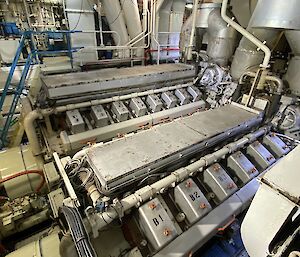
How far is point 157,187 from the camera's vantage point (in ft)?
6.18

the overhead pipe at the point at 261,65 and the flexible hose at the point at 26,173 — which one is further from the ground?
the overhead pipe at the point at 261,65

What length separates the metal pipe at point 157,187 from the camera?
1.61 meters

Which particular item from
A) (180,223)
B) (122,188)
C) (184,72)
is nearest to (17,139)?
(122,188)

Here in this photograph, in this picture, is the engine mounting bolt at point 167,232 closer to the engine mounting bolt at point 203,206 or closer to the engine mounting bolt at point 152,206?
the engine mounting bolt at point 152,206

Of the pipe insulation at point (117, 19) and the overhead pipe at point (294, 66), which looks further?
the pipe insulation at point (117, 19)

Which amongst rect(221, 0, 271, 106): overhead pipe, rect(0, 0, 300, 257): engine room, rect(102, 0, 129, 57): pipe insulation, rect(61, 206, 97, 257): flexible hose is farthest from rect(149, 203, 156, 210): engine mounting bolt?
rect(102, 0, 129, 57): pipe insulation

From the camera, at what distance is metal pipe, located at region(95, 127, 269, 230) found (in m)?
1.61

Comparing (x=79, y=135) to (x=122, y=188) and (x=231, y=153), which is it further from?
(x=231, y=153)

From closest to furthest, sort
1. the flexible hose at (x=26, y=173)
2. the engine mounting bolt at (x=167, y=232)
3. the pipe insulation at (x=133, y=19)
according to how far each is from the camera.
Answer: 1. the engine mounting bolt at (x=167, y=232)
2. the flexible hose at (x=26, y=173)
3. the pipe insulation at (x=133, y=19)

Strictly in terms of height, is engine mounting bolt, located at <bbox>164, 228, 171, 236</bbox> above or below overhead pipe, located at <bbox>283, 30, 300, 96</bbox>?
Answer: below

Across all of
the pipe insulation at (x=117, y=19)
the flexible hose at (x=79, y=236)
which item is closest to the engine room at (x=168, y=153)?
the flexible hose at (x=79, y=236)

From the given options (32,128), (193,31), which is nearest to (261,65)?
(193,31)

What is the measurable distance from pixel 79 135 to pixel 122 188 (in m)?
1.32

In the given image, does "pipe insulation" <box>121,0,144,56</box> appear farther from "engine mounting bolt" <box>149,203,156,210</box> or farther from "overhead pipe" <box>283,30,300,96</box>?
"engine mounting bolt" <box>149,203,156,210</box>
